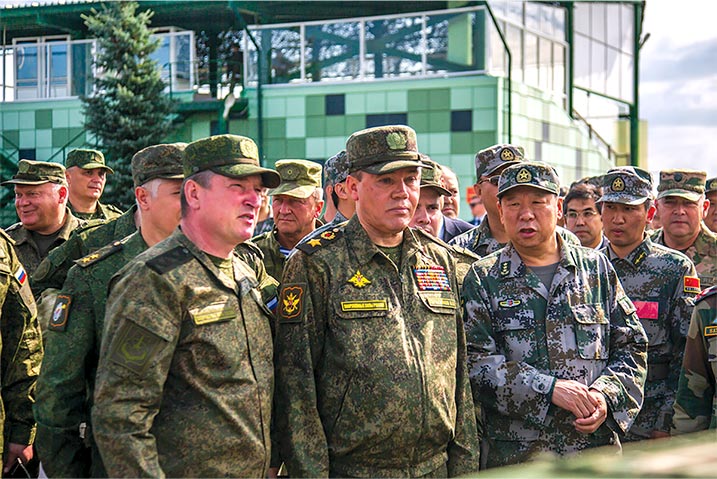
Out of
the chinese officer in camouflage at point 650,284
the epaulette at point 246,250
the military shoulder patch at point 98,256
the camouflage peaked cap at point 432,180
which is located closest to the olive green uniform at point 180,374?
the military shoulder patch at point 98,256

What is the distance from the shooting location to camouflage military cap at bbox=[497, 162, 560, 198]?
427 cm

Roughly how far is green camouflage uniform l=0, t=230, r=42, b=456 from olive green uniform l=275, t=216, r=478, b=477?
1442 mm

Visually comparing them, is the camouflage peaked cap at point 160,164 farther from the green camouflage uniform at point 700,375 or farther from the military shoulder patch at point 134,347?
the green camouflage uniform at point 700,375

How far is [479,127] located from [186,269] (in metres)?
16.2

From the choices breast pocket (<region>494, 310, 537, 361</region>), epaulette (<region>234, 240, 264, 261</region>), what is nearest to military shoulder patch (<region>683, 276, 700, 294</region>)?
breast pocket (<region>494, 310, 537, 361</region>)

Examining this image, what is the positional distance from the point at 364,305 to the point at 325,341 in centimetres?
22

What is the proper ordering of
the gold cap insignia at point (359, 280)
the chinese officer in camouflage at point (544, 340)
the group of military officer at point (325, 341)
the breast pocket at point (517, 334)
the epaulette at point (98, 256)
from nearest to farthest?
the group of military officer at point (325, 341), the gold cap insignia at point (359, 280), the epaulette at point (98, 256), the chinese officer in camouflage at point (544, 340), the breast pocket at point (517, 334)

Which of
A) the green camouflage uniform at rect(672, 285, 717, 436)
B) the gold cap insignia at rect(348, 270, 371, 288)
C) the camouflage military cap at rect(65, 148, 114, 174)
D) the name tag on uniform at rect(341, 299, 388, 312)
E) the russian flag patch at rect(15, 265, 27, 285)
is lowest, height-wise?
the green camouflage uniform at rect(672, 285, 717, 436)

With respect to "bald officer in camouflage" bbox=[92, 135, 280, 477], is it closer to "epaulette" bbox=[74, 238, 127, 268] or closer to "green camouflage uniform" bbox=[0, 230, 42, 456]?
"epaulette" bbox=[74, 238, 127, 268]

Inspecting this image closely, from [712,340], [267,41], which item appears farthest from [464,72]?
[712,340]

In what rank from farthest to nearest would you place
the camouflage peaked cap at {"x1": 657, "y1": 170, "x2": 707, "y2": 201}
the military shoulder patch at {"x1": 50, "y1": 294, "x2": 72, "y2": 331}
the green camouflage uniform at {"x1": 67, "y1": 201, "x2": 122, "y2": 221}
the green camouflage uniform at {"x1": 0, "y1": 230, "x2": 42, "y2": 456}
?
1. the green camouflage uniform at {"x1": 67, "y1": 201, "x2": 122, "y2": 221}
2. the camouflage peaked cap at {"x1": 657, "y1": 170, "x2": 707, "y2": 201}
3. the green camouflage uniform at {"x1": 0, "y1": 230, "x2": 42, "y2": 456}
4. the military shoulder patch at {"x1": 50, "y1": 294, "x2": 72, "y2": 331}

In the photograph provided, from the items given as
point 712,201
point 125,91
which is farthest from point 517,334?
point 125,91

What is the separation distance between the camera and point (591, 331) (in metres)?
4.16

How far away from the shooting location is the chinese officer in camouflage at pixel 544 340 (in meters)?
4.05
